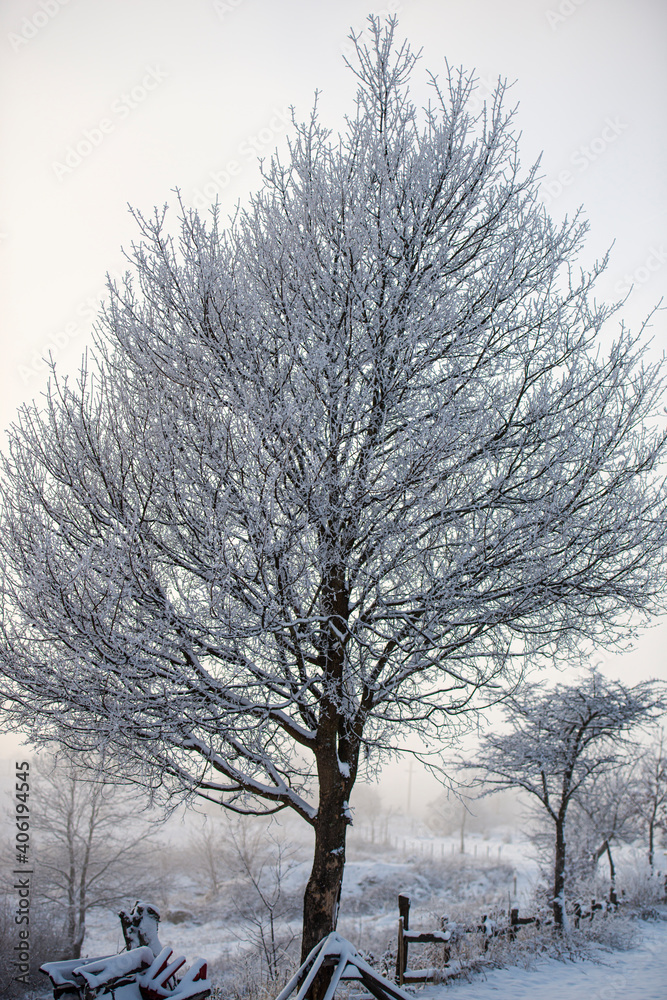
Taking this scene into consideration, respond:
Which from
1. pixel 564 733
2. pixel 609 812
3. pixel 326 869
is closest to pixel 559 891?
pixel 564 733

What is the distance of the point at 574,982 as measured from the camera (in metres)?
7.65

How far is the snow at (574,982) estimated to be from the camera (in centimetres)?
682

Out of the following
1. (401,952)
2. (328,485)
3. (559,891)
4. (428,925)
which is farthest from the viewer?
(428,925)

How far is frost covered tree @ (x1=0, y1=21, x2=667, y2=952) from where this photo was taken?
11.3 feet

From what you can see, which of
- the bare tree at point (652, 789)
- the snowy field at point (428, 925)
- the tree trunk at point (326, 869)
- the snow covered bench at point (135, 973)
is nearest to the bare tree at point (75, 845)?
the snowy field at point (428, 925)

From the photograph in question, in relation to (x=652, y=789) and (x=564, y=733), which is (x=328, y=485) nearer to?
(x=564, y=733)

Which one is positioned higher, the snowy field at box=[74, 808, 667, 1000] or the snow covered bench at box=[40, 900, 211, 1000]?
the snow covered bench at box=[40, 900, 211, 1000]

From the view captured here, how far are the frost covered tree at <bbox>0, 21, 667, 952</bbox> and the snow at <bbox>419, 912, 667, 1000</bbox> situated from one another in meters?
5.26

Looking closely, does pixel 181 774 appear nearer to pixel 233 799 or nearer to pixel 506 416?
pixel 233 799

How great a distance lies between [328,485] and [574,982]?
29.2 ft

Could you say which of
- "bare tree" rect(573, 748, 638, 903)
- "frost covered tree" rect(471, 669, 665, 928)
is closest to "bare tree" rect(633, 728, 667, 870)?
"bare tree" rect(573, 748, 638, 903)

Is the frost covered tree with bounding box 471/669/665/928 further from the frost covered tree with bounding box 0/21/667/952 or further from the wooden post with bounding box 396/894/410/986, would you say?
the frost covered tree with bounding box 0/21/667/952

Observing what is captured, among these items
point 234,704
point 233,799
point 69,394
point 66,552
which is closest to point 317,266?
point 69,394

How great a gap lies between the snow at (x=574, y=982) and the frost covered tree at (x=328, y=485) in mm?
5261
